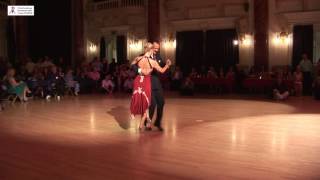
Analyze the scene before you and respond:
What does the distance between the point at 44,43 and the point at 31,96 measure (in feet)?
25.3

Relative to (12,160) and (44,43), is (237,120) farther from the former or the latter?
(44,43)

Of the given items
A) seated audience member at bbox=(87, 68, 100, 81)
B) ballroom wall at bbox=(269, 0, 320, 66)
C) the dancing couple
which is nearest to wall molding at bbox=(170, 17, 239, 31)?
ballroom wall at bbox=(269, 0, 320, 66)

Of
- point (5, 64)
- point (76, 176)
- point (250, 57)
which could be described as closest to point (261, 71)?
point (250, 57)

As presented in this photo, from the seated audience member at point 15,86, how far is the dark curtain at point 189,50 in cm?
718

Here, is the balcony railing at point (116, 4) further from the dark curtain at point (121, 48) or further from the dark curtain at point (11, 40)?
the dark curtain at point (11, 40)

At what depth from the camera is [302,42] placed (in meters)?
16.8

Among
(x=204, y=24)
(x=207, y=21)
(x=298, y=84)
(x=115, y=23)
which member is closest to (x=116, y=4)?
(x=115, y=23)

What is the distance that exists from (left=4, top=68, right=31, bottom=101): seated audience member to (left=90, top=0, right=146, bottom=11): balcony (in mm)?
7768

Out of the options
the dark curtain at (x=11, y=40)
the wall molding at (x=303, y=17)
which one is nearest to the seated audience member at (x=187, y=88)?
the wall molding at (x=303, y=17)

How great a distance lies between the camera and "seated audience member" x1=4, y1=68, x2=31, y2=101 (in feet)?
45.0

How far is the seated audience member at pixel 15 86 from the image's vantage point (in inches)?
539

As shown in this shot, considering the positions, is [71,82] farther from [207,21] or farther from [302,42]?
[302,42]

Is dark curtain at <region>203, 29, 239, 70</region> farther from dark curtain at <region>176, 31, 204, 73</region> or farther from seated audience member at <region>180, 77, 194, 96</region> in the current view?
seated audience member at <region>180, 77, 194, 96</region>

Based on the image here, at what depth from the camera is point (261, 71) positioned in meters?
16.7
